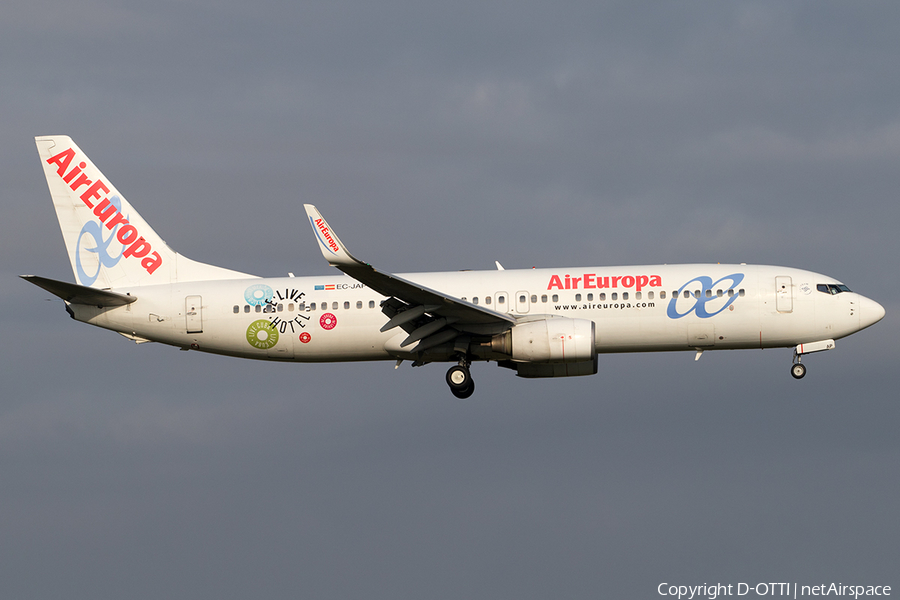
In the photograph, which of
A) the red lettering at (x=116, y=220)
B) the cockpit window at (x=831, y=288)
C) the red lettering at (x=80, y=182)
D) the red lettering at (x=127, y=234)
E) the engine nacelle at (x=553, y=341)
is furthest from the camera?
the red lettering at (x=80, y=182)

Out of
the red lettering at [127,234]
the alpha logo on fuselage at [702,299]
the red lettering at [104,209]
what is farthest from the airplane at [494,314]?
the red lettering at [104,209]

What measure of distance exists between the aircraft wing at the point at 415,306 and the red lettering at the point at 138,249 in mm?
10666

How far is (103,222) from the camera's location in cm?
3897

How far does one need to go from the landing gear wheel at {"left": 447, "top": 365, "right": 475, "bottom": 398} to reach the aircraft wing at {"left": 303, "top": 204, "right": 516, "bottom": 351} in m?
1.39

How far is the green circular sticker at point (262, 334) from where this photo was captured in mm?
35812

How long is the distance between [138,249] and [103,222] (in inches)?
75.6

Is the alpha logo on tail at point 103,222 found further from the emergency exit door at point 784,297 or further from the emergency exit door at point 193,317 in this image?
the emergency exit door at point 784,297

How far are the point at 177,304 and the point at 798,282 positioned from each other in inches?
842

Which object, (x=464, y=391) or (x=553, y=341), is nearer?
(x=553, y=341)

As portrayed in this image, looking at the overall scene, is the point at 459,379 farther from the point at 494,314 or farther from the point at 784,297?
the point at 784,297

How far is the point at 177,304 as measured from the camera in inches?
1433

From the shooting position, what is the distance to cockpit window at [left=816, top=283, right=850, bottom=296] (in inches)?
1372

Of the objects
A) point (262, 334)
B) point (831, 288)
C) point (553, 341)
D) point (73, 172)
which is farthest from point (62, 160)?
point (831, 288)

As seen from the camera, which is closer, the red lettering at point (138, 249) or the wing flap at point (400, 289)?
the wing flap at point (400, 289)
